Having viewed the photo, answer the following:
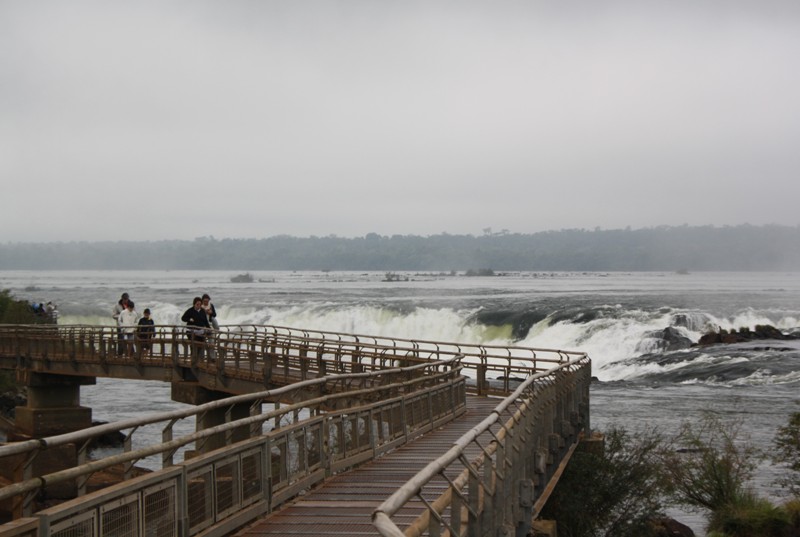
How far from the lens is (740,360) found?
55.9m

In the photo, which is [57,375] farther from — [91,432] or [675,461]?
[91,432]

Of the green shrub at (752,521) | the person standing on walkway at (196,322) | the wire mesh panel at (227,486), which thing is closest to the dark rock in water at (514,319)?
the person standing on walkway at (196,322)

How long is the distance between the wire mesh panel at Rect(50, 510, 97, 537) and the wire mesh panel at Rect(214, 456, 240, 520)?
232 cm

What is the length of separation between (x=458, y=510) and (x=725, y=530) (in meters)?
16.2

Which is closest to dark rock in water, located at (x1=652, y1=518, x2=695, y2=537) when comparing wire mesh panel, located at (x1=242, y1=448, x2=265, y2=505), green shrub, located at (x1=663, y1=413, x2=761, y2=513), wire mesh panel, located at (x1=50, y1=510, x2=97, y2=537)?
green shrub, located at (x1=663, y1=413, x2=761, y2=513)

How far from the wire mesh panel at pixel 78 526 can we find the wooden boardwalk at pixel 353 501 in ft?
9.70

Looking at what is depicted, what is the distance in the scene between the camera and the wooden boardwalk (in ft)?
36.2

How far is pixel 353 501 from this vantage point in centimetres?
1273

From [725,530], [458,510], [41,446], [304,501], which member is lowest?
[725,530]

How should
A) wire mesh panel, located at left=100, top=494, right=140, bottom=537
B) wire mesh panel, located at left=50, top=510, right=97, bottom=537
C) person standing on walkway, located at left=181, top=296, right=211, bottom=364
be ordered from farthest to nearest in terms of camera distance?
person standing on walkway, located at left=181, top=296, right=211, bottom=364 < wire mesh panel, located at left=100, top=494, right=140, bottom=537 < wire mesh panel, located at left=50, top=510, right=97, bottom=537

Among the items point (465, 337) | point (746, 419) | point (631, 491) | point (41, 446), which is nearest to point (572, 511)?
point (631, 491)

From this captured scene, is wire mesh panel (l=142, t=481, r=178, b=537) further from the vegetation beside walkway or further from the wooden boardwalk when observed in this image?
the vegetation beside walkway

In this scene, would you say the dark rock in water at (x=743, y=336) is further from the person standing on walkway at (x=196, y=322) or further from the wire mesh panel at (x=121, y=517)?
the wire mesh panel at (x=121, y=517)

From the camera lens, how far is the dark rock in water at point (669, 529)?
23.2m
